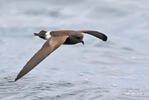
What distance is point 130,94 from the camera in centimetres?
993

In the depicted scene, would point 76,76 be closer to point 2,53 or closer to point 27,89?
point 27,89

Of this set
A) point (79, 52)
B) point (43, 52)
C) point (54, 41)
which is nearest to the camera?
point (43, 52)

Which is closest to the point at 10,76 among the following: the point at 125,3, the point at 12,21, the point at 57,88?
the point at 57,88

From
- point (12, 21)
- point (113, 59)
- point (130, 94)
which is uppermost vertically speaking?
point (12, 21)

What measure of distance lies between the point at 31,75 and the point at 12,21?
4.15 meters

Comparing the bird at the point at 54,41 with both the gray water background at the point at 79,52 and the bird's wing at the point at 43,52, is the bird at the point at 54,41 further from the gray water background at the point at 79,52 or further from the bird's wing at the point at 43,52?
the gray water background at the point at 79,52

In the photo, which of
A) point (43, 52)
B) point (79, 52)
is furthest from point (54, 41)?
point (79, 52)

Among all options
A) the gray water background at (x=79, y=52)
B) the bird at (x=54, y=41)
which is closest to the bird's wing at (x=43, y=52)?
the bird at (x=54, y=41)

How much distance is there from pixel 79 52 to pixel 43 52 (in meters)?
4.74

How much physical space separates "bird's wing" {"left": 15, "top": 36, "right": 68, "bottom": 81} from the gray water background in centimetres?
132

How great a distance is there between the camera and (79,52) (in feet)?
42.5

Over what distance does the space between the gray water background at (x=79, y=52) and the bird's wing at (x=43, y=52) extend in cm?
132

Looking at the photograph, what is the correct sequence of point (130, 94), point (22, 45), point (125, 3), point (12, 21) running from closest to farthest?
point (130, 94) < point (22, 45) < point (12, 21) < point (125, 3)

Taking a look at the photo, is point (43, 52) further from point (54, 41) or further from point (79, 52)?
point (79, 52)
